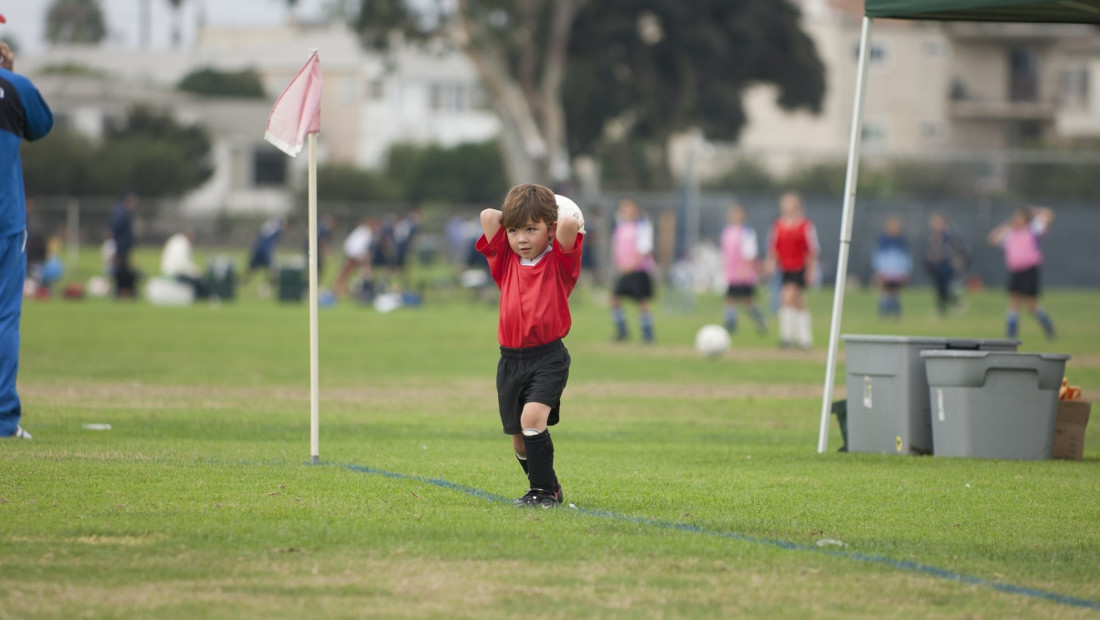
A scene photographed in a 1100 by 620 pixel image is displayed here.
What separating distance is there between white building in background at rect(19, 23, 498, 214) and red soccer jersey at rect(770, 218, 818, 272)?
46201 mm

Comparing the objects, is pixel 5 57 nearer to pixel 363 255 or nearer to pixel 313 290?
pixel 313 290

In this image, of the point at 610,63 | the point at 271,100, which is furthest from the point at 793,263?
the point at 271,100

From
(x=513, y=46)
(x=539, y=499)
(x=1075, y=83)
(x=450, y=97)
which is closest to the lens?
(x=539, y=499)

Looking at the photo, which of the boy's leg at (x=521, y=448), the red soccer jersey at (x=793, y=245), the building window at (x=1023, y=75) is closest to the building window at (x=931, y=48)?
the building window at (x=1023, y=75)

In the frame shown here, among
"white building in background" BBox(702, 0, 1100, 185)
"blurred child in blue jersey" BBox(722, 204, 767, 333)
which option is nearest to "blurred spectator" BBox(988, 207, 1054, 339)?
"blurred child in blue jersey" BBox(722, 204, 767, 333)

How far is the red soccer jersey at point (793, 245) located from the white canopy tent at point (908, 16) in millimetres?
11158

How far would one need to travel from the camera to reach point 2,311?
9570 mm

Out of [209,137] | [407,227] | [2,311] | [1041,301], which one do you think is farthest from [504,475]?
[209,137]

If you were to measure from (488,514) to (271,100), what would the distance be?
267 feet

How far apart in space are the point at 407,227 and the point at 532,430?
30559 millimetres

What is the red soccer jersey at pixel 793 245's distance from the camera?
2192 centimetres

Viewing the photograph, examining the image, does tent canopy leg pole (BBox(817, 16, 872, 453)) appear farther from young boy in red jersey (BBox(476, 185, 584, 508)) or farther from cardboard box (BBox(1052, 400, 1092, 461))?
young boy in red jersey (BBox(476, 185, 584, 508))

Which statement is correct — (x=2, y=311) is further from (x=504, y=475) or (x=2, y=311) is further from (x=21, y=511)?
(x=504, y=475)

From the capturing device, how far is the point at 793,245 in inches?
865
